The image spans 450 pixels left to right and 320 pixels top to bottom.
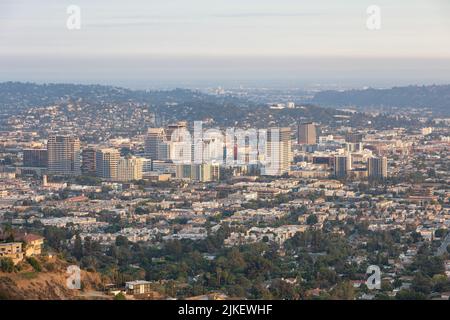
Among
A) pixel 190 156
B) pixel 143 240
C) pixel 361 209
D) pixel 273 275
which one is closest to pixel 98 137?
pixel 190 156

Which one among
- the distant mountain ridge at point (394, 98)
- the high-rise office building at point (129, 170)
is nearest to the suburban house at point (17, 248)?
the high-rise office building at point (129, 170)

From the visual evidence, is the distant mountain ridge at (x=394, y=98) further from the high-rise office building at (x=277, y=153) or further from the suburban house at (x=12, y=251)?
the suburban house at (x=12, y=251)

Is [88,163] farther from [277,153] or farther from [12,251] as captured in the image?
[12,251]

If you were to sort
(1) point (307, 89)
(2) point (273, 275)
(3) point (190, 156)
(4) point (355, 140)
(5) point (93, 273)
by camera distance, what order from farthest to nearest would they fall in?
(1) point (307, 89) → (4) point (355, 140) → (3) point (190, 156) → (2) point (273, 275) → (5) point (93, 273)

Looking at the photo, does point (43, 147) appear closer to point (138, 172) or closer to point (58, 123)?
point (138, 172)

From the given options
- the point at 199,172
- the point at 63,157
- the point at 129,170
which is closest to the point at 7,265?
the point at 199,172

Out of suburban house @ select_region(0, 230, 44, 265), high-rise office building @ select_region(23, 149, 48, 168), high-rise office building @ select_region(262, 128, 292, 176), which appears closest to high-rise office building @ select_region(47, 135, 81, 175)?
high-rise office building @ select_region(23, 149, 48, 168)
